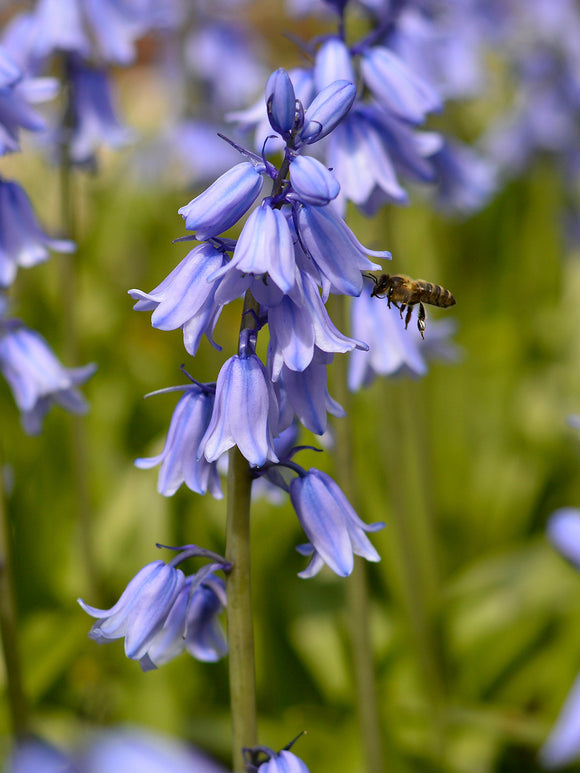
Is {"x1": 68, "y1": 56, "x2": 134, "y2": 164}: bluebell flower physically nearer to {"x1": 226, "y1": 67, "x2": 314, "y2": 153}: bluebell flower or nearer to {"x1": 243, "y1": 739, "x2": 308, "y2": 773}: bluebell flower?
{"x1": 226, "y1": 67, "x2": 314, "y2": 153}: bluebell flower

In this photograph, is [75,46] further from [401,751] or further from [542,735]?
[542,735]

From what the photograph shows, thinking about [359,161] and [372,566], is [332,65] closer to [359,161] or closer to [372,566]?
[359,161]

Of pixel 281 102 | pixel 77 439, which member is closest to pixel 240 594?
pixel 281 102

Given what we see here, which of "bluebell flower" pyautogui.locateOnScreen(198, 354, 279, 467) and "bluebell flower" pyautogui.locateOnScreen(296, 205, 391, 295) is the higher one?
"bluebell flower" pyautogui.locateOnScreen(296, 205, 391, 295)

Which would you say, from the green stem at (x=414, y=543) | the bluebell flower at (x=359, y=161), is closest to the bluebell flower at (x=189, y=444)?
the bluebell flower at (x=359, y=161)

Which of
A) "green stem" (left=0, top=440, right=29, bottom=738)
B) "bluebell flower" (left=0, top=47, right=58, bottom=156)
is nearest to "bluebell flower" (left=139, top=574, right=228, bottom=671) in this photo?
"green stem" (left=0, top=440, right=29, bottom=738)

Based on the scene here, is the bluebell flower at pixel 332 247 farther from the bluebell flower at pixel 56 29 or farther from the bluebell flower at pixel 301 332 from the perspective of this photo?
the bluebell flower at pixel 56 29
